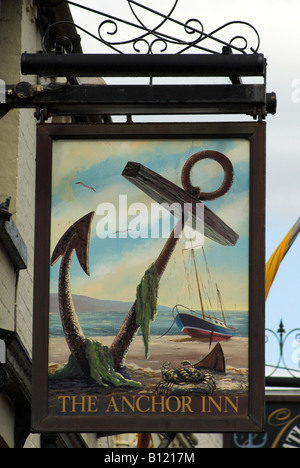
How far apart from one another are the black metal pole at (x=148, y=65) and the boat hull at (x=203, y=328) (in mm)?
1637

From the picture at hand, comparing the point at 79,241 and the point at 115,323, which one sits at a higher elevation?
the point at 79,241

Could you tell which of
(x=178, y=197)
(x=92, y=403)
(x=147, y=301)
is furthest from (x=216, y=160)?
(x=92, y=403)

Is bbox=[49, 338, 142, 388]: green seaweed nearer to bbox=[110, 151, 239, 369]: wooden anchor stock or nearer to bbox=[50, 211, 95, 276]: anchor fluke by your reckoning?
bbox=[110, 151, 239, 369]: wooden anchor stock

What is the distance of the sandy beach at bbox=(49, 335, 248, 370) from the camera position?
6430mm

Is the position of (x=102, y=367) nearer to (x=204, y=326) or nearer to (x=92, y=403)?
(x=92, y=403)

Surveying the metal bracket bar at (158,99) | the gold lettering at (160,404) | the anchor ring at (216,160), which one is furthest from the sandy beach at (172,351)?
the metal bracket bar at (158,99)

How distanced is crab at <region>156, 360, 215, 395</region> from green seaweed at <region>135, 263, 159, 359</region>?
0.18 metres

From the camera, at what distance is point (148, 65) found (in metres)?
6.98

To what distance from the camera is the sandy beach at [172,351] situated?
253 inches

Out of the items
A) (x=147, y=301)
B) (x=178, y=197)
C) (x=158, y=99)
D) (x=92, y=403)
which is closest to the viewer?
(x=92, y=403)

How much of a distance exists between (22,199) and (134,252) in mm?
2852

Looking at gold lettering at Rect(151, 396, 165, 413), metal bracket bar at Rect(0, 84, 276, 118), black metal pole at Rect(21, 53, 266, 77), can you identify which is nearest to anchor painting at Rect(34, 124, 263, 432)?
gold lettering at Rect(151, 396, 165, 413)

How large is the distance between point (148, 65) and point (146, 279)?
4.70 ft

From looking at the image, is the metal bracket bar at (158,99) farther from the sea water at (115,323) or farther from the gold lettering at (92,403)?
the gold lettering at (92,403)
